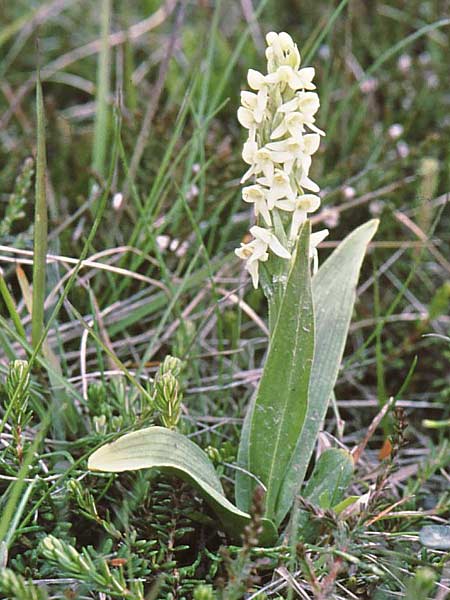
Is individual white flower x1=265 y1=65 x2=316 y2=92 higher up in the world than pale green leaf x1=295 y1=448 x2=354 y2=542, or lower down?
higher up

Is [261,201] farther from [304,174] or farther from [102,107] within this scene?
[102,107]

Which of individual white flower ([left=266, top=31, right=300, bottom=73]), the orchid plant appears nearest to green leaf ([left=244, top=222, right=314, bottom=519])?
the orchid plant

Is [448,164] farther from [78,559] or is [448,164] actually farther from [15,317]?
[78,559]

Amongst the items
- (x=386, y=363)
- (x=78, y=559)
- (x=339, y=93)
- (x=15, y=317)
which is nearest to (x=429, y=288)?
(x=386, y=363)

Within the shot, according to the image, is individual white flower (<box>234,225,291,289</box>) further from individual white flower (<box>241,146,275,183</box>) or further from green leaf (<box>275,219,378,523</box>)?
green leaf (<box>275,219,378,523</box>)

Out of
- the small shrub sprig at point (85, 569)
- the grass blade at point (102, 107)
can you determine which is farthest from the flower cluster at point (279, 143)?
the grass blade at point (102, 107)

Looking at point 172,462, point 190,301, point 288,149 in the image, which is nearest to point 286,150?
point 288,149

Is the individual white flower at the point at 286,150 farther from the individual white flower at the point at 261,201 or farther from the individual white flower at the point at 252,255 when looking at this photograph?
the individual white flower at the point at 252,255
